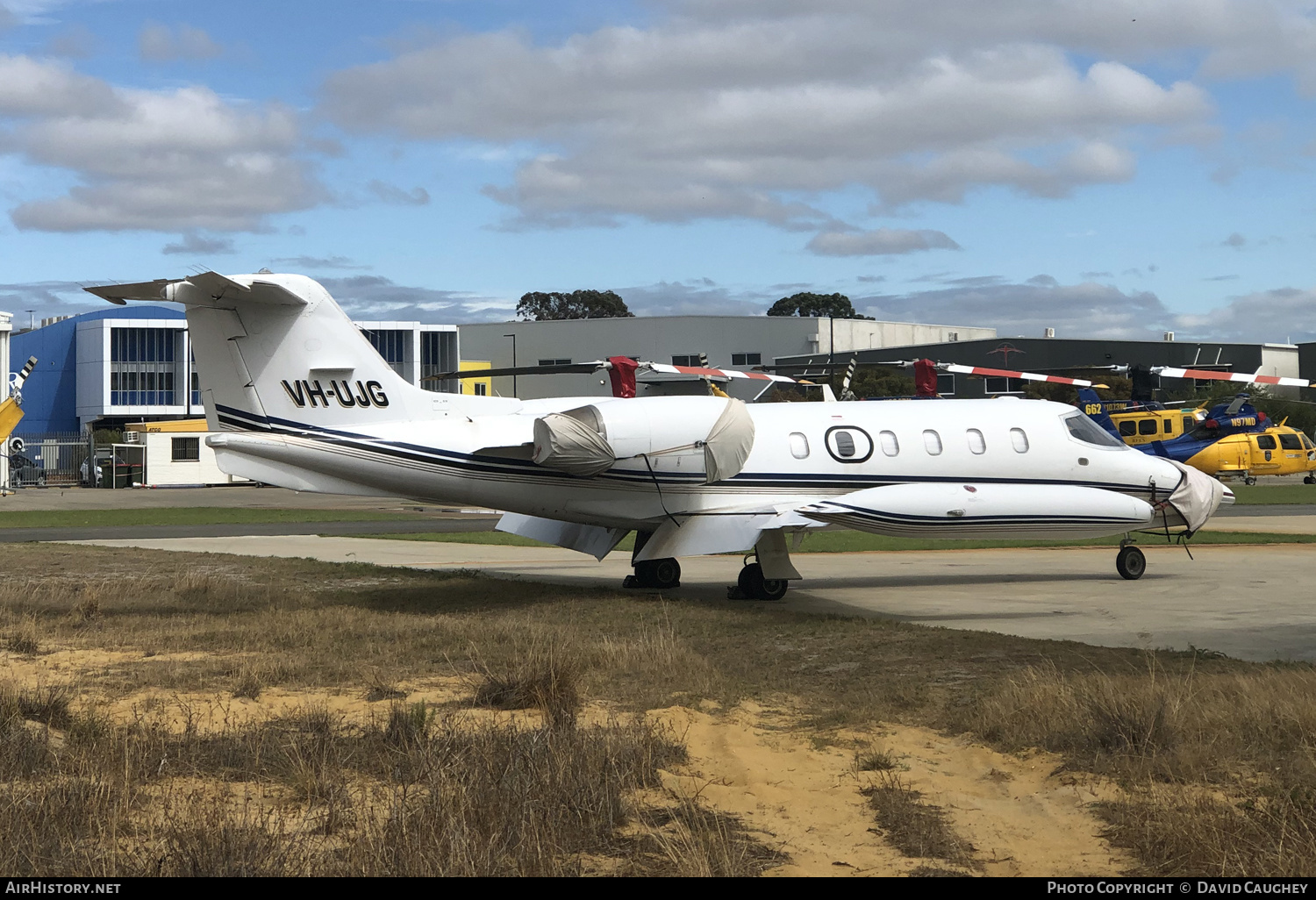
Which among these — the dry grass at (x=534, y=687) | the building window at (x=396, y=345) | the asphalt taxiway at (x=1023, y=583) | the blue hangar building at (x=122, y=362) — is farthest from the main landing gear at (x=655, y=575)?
the building window at (x=396, y=345)

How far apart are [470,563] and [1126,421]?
35.7 meters

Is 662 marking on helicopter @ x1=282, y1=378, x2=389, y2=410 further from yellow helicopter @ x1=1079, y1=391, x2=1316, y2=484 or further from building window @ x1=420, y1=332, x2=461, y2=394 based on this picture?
building window @ x1=420, y1=332, x2=461, y2=394

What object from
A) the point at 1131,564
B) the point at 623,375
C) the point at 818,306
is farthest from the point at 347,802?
the point at 818,306

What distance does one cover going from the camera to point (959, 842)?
21.6ft

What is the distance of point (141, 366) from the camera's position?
10094cm

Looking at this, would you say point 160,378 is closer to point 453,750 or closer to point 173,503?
point 173,503

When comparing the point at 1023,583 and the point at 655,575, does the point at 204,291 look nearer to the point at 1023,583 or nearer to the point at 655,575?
the point at 655,575

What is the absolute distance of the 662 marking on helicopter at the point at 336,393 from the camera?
15.9 metres

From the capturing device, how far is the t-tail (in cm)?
1573

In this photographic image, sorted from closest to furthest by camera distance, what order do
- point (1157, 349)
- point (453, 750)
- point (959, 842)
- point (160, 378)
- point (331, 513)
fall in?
point (959, 842) < point (453, 750) < point (331, 513) < point (1157, 349) < point (160, 378)

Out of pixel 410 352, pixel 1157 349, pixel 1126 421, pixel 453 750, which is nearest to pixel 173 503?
pixel 1126 421

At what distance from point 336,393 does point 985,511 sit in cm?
900

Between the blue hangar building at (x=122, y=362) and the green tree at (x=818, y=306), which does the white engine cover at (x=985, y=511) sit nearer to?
the blue hangar building at (x=122, y=362)

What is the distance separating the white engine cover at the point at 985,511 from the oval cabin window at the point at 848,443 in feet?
1.84
